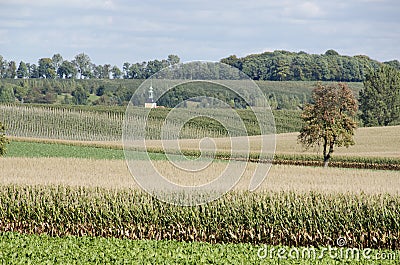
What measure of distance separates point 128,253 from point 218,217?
408 centimetres

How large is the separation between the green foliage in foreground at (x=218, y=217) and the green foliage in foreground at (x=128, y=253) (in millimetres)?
1698

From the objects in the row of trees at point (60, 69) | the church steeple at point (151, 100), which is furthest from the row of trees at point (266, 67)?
the church steeple at point (151, 100)

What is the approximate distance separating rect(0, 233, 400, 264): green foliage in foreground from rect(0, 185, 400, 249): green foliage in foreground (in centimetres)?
170

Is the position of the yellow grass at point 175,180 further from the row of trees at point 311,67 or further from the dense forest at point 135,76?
the row of trees at point 311,67

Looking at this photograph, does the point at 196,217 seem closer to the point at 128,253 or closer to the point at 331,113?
the point at 128,253

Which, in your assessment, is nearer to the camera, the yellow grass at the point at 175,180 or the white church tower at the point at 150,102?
the yellow grass at the point at 175,180

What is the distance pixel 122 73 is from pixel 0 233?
5324 inches

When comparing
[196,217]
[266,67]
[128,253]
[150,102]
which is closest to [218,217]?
[196,217]

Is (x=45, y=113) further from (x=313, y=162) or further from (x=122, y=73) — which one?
(x=122, y=73)

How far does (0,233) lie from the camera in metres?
15.3

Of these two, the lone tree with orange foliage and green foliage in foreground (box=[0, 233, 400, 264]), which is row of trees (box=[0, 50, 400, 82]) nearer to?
the lone tree with orange foliage

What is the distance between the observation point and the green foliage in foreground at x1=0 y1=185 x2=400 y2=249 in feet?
51.5

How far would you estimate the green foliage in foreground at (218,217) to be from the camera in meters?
15.7

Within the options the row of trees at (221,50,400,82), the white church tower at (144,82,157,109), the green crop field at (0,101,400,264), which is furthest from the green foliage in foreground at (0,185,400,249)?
the row of trees at (221,50,400,82)
